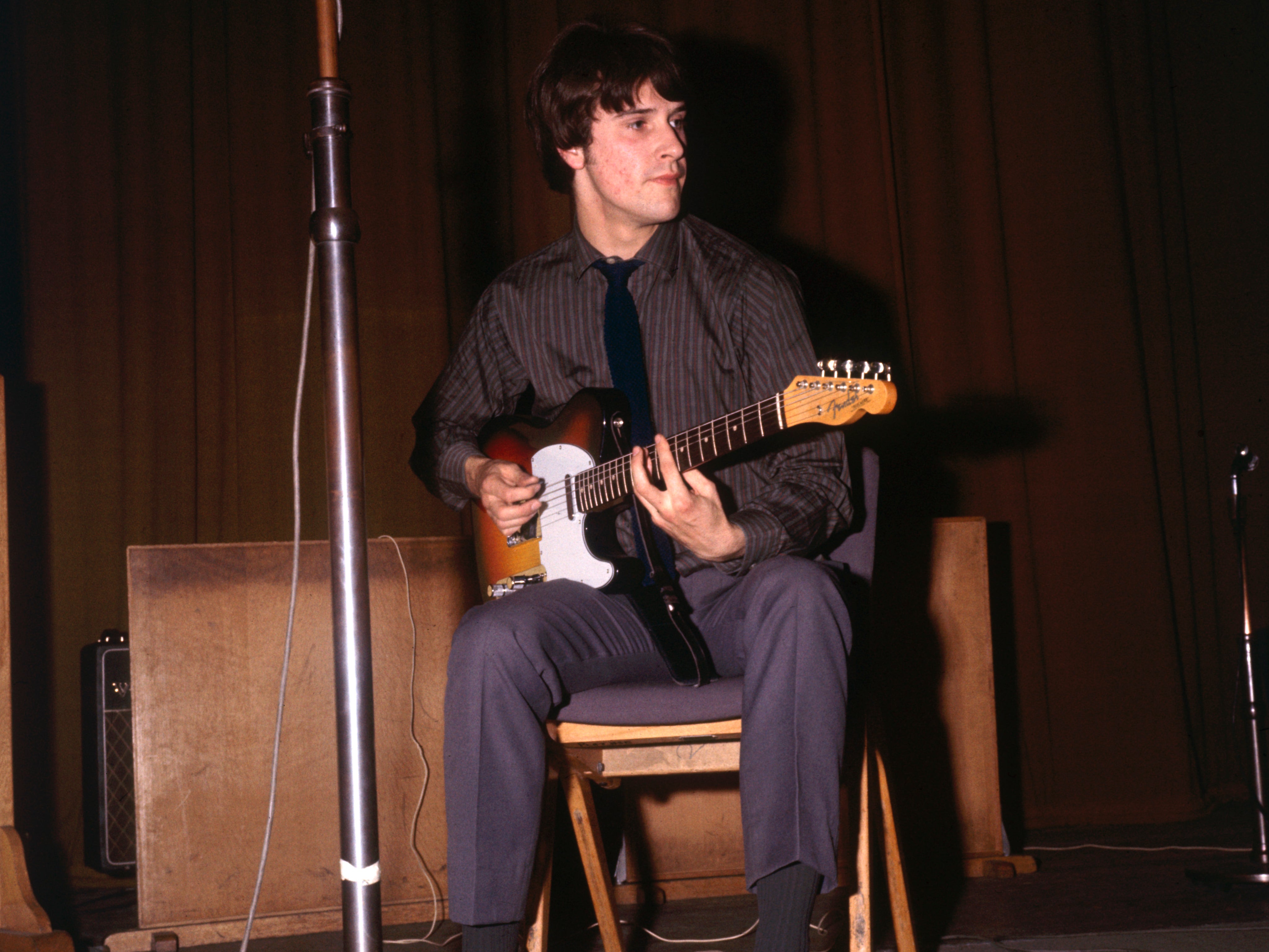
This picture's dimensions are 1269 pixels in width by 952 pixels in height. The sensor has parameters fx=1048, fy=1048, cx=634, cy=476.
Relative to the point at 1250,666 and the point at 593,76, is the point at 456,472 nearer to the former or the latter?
the point at 593,76

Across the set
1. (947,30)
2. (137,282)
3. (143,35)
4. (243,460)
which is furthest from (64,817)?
(947,30)

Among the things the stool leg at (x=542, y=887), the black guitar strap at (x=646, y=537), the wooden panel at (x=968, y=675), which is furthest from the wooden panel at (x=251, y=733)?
the wooden panel at (x=968, y=675)

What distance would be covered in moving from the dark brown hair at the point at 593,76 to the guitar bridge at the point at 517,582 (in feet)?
2.47

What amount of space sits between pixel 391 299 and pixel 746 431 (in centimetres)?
166

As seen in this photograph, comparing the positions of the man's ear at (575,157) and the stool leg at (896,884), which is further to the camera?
the man's ear at (575,157)

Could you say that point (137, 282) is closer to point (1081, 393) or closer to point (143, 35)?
point (143, 35)

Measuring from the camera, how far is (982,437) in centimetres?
303

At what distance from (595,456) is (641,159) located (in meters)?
0.53

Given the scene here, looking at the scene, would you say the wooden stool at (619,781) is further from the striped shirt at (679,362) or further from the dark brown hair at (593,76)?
the dark brown hair at (593,76)

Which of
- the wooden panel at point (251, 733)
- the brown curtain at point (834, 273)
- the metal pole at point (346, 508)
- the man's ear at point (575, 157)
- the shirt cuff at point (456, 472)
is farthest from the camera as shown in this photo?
the brown curtain at point (834, 273)

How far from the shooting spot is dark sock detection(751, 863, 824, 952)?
1.22 m

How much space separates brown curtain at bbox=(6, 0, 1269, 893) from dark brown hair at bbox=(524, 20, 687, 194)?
0.93 meters

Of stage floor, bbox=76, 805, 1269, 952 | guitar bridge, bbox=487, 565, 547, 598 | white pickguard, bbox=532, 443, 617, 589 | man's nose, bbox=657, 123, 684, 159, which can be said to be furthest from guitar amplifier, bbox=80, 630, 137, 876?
man's nose, bbox=657, 123, 684, 159

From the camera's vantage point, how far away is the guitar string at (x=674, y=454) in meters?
1.33
